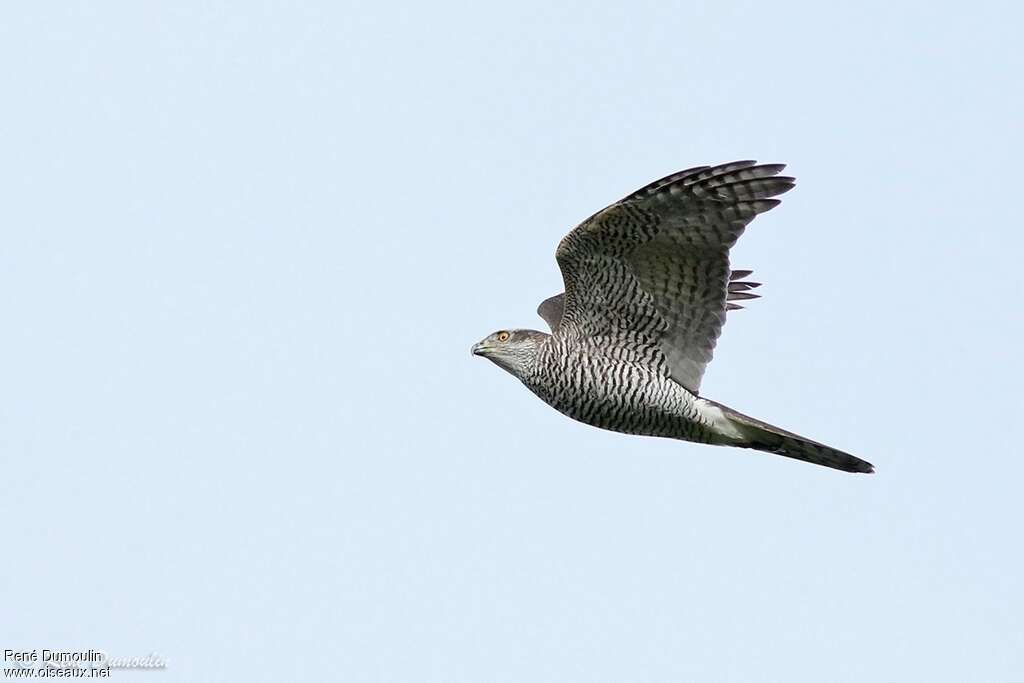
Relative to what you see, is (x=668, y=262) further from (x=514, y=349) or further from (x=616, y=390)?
(x=514, y=349)

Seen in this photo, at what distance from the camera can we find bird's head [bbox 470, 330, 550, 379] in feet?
39.7

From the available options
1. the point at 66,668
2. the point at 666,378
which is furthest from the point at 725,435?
the point at 66,668

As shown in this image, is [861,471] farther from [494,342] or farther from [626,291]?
[494,342]

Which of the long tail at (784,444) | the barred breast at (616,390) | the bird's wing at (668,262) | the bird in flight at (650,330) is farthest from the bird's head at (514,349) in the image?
the long tail at (784,444)

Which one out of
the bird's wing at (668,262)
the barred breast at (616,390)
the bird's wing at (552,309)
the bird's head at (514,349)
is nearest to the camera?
the bird's wing at (668,262)

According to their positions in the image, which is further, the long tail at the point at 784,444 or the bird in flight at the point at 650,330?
the long tail at the point at 784,444

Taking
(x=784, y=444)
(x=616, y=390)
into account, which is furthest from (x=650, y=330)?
(x=784, y=444)

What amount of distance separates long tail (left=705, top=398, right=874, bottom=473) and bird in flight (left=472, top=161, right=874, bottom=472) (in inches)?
0.4

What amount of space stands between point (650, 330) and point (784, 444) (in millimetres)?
1496

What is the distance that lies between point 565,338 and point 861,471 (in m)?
2.77

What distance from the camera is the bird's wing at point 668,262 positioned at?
10.9 metres

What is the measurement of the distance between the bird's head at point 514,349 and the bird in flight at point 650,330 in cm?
1

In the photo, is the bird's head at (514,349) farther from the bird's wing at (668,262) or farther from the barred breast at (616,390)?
the bird's wing at (668,262)

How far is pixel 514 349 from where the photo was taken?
479 inches
